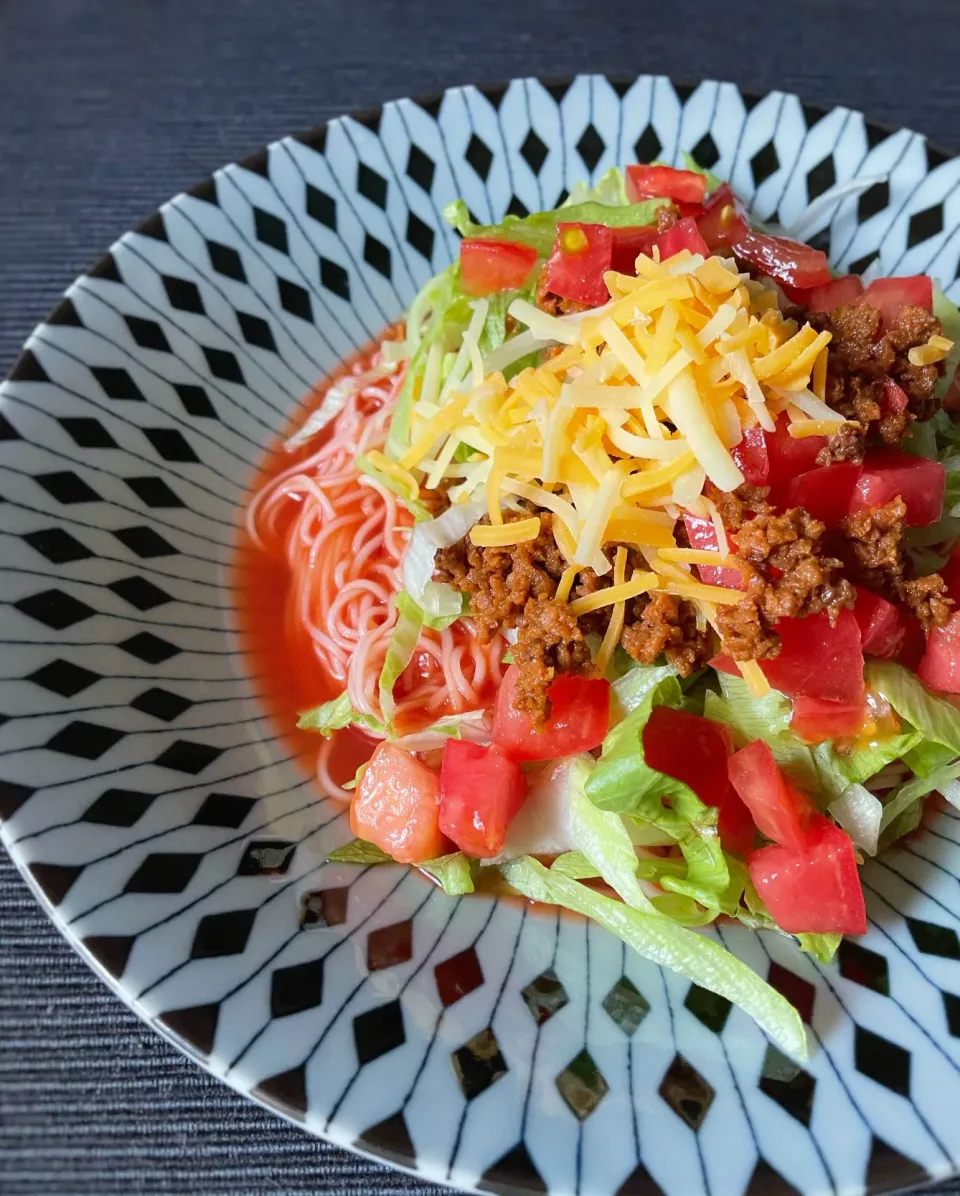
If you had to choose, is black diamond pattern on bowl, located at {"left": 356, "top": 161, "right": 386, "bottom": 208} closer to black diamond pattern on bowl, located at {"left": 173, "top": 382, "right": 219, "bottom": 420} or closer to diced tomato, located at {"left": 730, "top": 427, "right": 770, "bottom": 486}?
black diamond pattern on bowl, located at {"left": 173, "top": 382, "right": 219, "bottom": 420}

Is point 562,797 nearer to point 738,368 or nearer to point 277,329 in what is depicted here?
point 738,368

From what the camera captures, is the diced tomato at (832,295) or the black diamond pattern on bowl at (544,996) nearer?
the black diamond pattern on bowl at (544,996)

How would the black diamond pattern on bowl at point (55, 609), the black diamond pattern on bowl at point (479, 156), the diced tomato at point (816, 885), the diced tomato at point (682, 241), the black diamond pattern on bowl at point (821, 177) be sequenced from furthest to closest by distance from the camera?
the black diamond pattern on bowl at point (479, 156) → the black diamond pattern on bowl at point (821, 177) → the diced tomato at point (682, 241) → the black diamond pattern on bowl at point (55, 609) → the diced tomato at point (816, 885)

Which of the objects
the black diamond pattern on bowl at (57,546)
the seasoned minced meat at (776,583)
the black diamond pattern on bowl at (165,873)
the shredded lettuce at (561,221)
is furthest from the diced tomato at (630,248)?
the black diamond pattern on bowl at (165,873)

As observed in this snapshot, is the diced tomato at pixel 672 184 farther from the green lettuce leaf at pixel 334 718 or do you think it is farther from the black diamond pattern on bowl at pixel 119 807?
the black diamond pattern on bowl at pixel 119 807

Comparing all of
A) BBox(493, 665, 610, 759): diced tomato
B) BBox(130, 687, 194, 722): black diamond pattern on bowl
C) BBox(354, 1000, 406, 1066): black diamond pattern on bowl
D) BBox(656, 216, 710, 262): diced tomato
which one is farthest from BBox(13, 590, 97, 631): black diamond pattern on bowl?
BBox(656, 216, 710, 262): diced tomato

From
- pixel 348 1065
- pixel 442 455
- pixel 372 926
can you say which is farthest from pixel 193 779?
pixel 442 455
